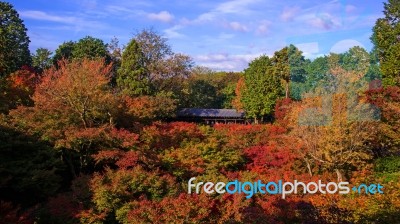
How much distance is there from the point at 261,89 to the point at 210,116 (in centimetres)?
502

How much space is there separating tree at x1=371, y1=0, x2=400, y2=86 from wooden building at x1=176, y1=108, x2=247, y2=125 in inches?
438

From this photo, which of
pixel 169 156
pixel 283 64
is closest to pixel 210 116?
pixel 283 64

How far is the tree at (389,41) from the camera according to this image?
22.3 meters

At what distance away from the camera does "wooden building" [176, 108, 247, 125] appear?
29.3 m

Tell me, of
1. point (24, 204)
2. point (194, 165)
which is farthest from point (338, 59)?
point (24, 204)

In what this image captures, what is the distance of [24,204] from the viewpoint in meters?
11.8

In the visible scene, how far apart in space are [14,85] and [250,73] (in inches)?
624

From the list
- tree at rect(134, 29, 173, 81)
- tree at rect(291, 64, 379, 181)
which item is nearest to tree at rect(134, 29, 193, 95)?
tree at rect(134, 29, 173, 81)

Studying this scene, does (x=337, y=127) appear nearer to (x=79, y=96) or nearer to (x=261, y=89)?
(x=79, y=96)

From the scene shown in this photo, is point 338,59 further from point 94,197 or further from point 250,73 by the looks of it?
point 94,197

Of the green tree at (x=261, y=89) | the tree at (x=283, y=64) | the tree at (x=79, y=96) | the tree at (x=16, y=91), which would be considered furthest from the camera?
the tree at (x=283, y=64)

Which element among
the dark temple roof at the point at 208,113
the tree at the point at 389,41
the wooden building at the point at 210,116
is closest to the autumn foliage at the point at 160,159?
the tree at the point at 389,41

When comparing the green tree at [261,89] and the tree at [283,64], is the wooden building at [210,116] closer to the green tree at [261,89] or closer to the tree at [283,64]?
the green tree at [261,89]

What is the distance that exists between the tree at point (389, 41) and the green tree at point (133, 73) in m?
13.8
